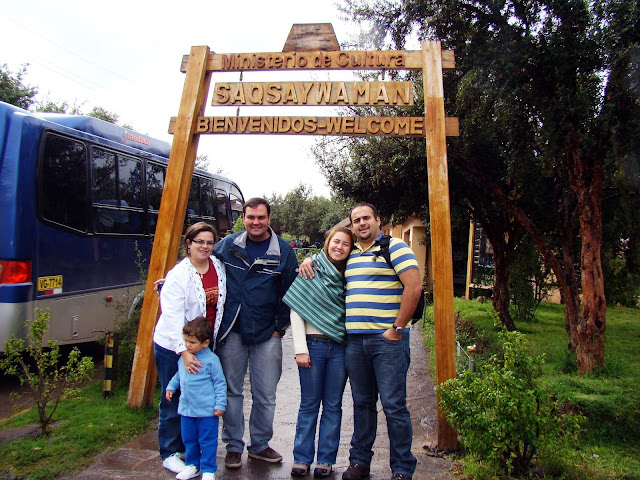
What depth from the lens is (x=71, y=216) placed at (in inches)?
261

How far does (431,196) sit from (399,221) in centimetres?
763

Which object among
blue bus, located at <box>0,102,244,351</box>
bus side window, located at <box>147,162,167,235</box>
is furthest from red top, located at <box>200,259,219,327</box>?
bus side window, located at <box>147,162,167,235</box>

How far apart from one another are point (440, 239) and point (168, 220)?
2472mm

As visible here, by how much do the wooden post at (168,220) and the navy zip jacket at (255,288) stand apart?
1076 millimetres

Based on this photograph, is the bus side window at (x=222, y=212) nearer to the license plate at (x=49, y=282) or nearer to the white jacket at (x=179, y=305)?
the license plate at (x=49, y=282)

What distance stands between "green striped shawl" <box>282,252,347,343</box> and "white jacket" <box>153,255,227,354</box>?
A: 573 millimetres

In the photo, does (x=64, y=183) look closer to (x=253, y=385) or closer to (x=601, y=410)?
(x=253, y=385)

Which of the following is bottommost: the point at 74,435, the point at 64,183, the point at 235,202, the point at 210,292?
the point at 74,435

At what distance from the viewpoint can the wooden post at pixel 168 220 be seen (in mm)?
5004

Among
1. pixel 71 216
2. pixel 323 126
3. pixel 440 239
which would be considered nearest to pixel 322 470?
pixel 440 239

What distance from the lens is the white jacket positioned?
368 cm

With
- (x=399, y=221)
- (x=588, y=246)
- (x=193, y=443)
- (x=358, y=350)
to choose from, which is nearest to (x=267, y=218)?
(x=358, y=350)

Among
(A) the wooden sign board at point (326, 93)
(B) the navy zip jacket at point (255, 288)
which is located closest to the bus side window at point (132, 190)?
(A) the wooden sign board at point (326, 93)

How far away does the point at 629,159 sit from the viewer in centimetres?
542
